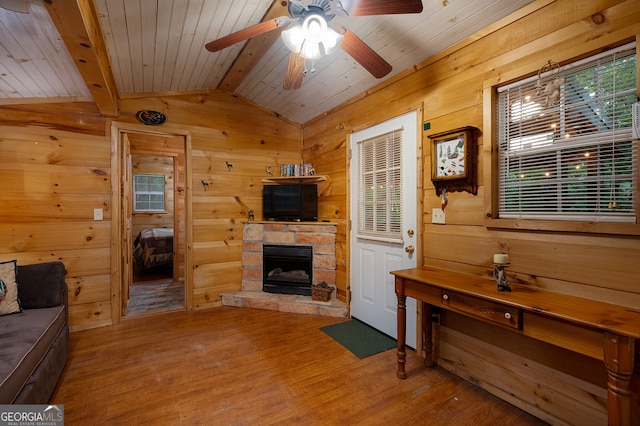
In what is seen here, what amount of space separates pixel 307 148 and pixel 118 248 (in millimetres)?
2623

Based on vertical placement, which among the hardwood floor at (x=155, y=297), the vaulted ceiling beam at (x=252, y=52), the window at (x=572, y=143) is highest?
the vaulted ceiling beam at (x=252, y=52)

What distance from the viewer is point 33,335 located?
1839 mm

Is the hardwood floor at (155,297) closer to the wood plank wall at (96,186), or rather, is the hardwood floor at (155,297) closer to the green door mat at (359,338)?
the wood plank wall at (96,186)

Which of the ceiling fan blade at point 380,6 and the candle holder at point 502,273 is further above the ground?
the ceiling fan blade at point 380,6

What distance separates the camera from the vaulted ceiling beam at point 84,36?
142cm

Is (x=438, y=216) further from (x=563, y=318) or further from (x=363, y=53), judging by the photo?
(x=363, y=53)

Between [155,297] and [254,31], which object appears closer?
[254,31]

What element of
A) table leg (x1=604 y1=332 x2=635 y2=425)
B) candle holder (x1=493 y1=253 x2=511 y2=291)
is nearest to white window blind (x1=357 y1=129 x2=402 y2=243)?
candle holder (x1=493 y1=253 x2=511 y2=291)

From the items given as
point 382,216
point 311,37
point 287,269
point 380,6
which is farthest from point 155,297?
point 380,6

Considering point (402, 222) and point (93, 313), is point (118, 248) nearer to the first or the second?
point (93, 313)

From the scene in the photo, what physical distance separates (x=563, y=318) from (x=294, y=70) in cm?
206

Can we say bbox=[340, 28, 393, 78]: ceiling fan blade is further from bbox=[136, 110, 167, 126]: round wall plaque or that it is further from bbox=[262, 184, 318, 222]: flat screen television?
bbox=[136, 110, 167, 126]: round wall plaque

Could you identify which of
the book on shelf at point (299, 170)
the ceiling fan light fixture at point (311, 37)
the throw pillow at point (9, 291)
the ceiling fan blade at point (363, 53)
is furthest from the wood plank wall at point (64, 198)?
the ceiling fan blade at point (363, 53)

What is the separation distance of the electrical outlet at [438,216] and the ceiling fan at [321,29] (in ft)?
3.74
